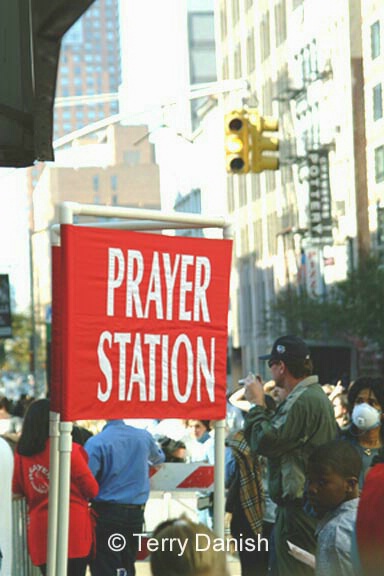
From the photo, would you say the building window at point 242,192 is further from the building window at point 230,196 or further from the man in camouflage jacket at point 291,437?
the man in camouflage jacket at point 291,437

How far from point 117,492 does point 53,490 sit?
3.24m

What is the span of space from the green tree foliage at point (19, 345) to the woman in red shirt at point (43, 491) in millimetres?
87057

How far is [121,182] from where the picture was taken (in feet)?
584

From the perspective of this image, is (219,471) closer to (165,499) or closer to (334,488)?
(334,488)

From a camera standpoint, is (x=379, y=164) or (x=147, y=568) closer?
(x=147, y=568)

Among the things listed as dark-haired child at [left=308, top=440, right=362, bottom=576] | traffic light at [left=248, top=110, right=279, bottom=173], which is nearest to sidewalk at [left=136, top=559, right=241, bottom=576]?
dark-haired child at [left=308, top=440, right=362, bottom=576]

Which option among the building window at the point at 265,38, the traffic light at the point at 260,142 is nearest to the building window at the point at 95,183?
the building window at the point at 265,38

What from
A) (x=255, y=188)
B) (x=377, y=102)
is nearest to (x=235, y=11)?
(x=255, y=188)

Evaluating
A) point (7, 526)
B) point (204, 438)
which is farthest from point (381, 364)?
point (7, 526)

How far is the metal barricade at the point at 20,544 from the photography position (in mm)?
9570

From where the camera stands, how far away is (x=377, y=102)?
62281mm

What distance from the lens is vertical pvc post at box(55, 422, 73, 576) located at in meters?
6.61

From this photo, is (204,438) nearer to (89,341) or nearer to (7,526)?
(7,526)

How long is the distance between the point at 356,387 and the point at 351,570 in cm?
462
